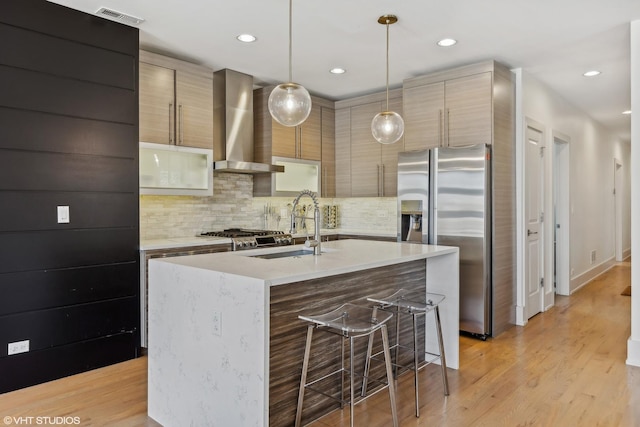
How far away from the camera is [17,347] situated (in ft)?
9.69

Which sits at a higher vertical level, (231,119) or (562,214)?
(231,119)

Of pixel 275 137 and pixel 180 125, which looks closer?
pixel 180 125

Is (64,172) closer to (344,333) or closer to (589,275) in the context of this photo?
(344,333)

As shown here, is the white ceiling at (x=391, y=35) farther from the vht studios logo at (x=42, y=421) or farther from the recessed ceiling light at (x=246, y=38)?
the vht studios logo at (x=42, y=421)

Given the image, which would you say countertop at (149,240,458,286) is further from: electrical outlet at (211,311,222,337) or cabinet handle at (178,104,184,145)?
cabinet handle at (178,104,184,145)

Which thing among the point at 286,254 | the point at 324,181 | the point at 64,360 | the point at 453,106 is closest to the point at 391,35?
the point at 453,106

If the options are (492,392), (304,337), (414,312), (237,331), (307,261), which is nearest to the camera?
(237,331)

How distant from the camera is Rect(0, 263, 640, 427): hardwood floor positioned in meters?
2.56

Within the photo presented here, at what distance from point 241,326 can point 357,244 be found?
1.68 m

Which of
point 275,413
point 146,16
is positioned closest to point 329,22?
point 146,16

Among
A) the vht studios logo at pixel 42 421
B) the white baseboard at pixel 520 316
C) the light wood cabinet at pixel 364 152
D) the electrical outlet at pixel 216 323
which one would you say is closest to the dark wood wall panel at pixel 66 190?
the vht studios logo at pixel 42 421

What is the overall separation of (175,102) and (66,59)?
3.40ft

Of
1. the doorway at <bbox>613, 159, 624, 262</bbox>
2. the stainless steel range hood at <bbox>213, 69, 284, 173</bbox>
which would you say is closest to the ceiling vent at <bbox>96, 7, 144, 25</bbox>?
the stainless steel range hood at <bbox>213, 69, 284, 173</bbox>

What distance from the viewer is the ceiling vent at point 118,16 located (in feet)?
10.5
